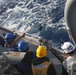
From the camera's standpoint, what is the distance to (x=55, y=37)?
2236 centimetres

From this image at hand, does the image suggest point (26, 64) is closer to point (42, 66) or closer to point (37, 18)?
point (42, 66)

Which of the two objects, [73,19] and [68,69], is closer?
[68,69]

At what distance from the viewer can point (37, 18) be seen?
26688 millimetres

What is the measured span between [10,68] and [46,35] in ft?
45.7

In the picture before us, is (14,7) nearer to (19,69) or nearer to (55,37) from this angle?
(55,37)

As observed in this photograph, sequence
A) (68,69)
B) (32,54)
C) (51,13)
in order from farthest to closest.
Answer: (51,13), (32,54), (68,69)

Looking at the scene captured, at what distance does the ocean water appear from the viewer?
2309 centimetres

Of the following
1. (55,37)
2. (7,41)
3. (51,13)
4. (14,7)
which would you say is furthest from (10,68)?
(14,7)

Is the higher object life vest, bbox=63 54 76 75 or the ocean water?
life vest, bbox=63 54 76 75

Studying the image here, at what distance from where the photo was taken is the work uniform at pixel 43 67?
8.13 m

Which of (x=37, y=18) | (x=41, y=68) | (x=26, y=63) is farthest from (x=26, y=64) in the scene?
(x=37, y=18)

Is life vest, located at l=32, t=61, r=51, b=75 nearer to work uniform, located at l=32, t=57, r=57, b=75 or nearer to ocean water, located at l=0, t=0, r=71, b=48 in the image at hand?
work uniform, located at l=32, t=57, r=57, b=75

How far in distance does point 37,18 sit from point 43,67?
18687 millimetres

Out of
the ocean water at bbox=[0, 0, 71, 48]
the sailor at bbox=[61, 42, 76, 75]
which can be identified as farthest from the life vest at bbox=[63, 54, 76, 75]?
the ocean water at bbox=[0, 0, 71, 48]
